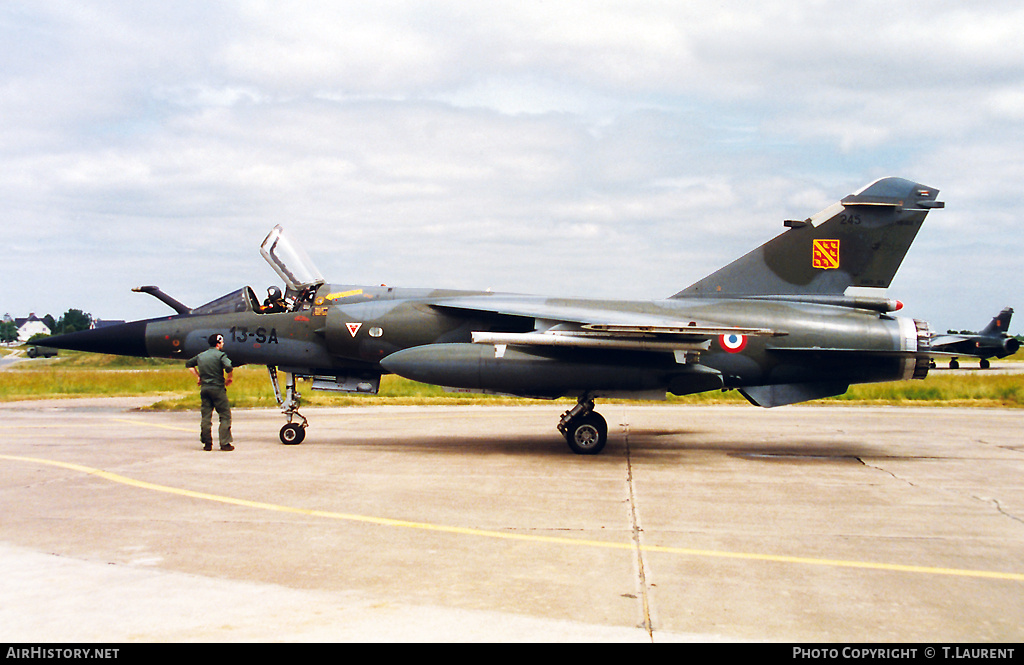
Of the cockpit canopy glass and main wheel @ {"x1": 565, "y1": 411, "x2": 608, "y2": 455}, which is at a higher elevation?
the cockpit canopy glass

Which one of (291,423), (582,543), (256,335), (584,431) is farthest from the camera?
(256,335)

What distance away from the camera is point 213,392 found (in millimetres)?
12102

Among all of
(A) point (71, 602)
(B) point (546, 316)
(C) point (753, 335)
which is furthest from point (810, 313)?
(A) point (71, 602)

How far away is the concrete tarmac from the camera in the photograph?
457 cm

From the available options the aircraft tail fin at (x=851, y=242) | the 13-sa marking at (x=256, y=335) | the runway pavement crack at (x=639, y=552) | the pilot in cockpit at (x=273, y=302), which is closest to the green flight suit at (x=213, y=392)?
the 13-sa marking at (x=256, y=335)

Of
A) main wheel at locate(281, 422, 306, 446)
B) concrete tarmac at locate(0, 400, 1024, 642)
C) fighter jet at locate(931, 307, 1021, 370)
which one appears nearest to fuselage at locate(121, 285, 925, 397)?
main wheel at locate(281, 422, 306, 446)

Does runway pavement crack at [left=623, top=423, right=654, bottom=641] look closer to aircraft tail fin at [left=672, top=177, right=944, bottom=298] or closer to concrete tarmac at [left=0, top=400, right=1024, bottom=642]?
concrete tarmac at [left=0, top=400, right=1024, bottom=642]

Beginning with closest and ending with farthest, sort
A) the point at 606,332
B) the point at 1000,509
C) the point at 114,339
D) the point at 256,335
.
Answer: the point at 1000,509
the point at 606,332
the point at 256,335
the point at 114,339

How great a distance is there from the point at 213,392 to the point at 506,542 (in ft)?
23.6

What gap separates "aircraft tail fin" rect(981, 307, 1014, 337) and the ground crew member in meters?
50.3

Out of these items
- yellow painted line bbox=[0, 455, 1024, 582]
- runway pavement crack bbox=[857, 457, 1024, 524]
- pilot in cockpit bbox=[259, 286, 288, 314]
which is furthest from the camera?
pilot in cockpit bbox=[259, 286, 288, 314]

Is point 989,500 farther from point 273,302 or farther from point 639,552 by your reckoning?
point 273,302

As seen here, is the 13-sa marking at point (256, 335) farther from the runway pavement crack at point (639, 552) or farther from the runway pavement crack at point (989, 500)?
the runway pavement crack at point (989, 500)

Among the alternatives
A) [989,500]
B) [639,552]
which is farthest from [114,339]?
[989,500]
